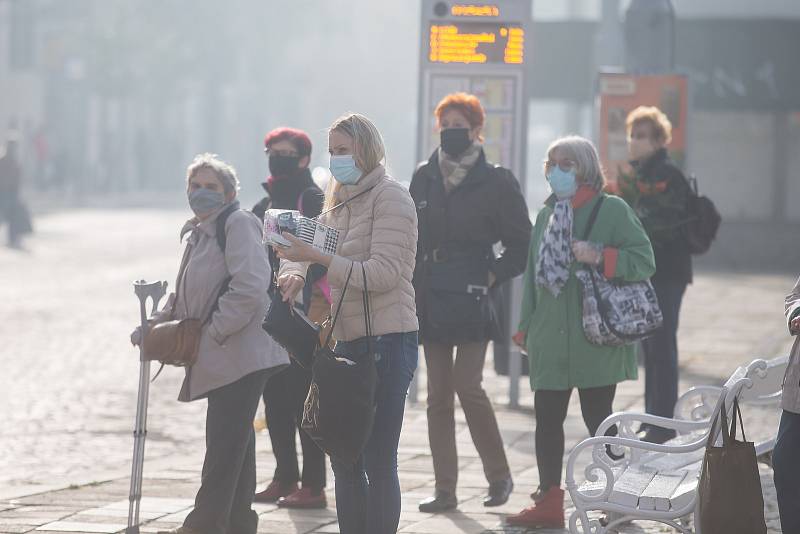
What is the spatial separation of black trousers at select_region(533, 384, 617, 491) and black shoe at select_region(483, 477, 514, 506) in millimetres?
421

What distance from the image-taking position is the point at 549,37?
1088 inches

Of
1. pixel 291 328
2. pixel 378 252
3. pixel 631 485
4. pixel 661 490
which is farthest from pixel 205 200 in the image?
pixel 661 490

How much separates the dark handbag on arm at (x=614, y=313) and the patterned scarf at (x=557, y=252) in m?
0.09

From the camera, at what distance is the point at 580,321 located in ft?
23.5

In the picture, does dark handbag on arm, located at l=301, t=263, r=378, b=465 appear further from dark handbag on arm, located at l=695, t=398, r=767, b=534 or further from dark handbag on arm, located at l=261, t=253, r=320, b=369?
dark handbag on arm, located at l=695, t=398, r=767, b=534

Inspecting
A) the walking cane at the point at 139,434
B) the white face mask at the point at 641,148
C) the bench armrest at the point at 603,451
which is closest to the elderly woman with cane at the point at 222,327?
the walking cane at the point at 139,434

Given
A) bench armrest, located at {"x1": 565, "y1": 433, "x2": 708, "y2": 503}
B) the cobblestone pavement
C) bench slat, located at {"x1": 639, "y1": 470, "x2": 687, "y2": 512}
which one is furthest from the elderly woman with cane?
bench slat, located at {"x1": 639, "y1": 470, "x2": 687, "y2": 512}

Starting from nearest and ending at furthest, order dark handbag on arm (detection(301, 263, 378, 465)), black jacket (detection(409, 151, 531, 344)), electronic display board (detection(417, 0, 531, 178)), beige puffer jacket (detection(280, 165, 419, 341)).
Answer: dark handbag on arm (detection(301, 263, 378, 465))
beige puffer jacket (detection(280, 165, 419, 341))
black jacket (detection(409, 151, 531, 344))
electronic display board (detection(417, 0, 531, 178))

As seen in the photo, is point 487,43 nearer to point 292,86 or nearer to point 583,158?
point 583,158

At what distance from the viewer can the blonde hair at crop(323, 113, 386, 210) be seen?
569cm

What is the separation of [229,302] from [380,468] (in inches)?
47.6

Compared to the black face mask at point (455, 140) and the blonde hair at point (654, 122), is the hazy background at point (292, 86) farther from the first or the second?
the black face mask at point (455, 140)

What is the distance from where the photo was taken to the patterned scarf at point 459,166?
7.83m

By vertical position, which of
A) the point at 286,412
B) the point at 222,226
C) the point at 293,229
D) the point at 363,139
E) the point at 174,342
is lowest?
the point at 286,412
